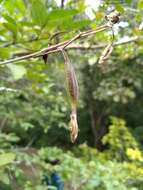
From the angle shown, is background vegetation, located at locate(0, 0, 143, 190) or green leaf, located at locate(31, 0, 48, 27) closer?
green leaf, located at locate(31, 0, 48, 27)

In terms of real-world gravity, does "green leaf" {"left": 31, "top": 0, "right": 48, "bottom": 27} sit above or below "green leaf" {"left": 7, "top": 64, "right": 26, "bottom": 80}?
above

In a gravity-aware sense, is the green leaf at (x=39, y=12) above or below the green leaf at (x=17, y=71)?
above

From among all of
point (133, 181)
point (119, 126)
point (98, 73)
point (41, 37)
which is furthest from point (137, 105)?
point (41, 37)

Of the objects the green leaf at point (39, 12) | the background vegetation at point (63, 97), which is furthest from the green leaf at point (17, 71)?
the green leaf at point (39, 12)

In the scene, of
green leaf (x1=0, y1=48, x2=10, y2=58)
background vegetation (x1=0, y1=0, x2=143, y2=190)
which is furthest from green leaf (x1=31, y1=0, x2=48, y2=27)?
Result: green leaf (x1=0, y1=48, x2=10, y2=58)

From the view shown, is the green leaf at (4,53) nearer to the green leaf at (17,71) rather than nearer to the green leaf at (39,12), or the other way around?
the green leaf at (17,71)

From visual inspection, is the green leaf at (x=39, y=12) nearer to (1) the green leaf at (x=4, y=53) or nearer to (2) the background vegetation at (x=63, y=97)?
(2) the background vegetation at (x=63, y=97)

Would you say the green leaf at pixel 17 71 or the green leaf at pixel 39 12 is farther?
the green leaf at pixel 17 71

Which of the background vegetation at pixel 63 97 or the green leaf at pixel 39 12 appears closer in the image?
the green leaf at pixel 39 12

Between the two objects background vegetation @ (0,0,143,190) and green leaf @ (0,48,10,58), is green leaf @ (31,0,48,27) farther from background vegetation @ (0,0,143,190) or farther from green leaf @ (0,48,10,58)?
green leaf @ (0,48,10,58)
